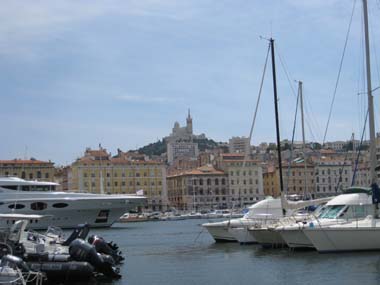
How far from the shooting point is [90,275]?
27.1 meters

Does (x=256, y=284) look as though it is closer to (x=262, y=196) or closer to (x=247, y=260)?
(x=247, y=260)

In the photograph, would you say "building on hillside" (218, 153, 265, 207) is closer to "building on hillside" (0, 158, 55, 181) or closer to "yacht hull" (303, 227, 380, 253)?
"building on hillside" (0, 158, 55, 181)

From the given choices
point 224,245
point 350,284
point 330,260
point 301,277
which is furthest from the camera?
point 224,245

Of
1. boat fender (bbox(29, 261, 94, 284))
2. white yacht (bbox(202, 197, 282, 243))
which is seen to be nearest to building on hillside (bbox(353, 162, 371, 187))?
white yacht (bbox(202, 197, 282, 243))

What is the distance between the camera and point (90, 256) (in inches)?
1105

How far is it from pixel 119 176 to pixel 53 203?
246 ft

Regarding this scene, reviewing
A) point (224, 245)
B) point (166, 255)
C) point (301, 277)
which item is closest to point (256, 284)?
point (301, 277)

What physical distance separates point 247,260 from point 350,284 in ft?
31.4

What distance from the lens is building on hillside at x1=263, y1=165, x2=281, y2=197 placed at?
155 metres

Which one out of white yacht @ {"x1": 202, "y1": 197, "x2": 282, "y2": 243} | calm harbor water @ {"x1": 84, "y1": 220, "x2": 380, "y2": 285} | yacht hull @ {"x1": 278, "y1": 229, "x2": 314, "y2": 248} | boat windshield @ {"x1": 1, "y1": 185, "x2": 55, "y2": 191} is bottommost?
calm harbor water @ {"x1": 84, "y1": 220, "x2": 380, "y2": 285}

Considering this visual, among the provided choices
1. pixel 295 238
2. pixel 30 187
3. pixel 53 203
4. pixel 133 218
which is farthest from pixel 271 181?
pixel 295 238

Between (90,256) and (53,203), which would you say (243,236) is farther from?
(53,203)

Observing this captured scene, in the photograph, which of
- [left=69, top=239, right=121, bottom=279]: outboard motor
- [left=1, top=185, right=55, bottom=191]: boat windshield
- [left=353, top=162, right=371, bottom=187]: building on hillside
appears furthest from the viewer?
[left=353, top=162, right=371, bottom=187]: building on hillside

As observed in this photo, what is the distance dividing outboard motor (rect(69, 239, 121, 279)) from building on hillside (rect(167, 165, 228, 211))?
127 metres
